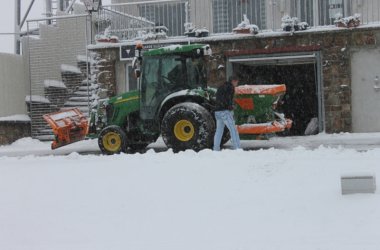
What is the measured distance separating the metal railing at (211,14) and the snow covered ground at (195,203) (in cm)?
907

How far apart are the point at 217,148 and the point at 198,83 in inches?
93.1

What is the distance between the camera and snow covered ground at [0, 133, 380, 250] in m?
6.60

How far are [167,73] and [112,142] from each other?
1999 mm

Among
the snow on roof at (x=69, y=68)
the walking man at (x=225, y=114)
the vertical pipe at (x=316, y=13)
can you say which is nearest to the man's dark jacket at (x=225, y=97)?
the walking man at (x=225, y=114)

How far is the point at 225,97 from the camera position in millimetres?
12633

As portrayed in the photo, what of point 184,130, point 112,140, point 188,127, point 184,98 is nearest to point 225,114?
point 188,127

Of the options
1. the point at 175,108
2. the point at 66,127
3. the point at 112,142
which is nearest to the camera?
the point at 175,108

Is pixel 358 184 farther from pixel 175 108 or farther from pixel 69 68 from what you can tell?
pixel 69 68

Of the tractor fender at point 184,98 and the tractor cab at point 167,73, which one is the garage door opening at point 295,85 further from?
the tractor fender at point 184,98

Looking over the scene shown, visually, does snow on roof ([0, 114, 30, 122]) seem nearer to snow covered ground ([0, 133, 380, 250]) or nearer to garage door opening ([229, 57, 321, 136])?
garage door opening ([229, 57, 321, 136])

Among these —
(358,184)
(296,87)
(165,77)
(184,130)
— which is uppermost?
(165,77)

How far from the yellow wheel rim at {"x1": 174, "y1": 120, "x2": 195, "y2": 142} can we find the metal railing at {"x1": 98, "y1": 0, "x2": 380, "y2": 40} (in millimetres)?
5772

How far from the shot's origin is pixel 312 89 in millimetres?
20688

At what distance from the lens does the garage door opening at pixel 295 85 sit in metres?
20.1
